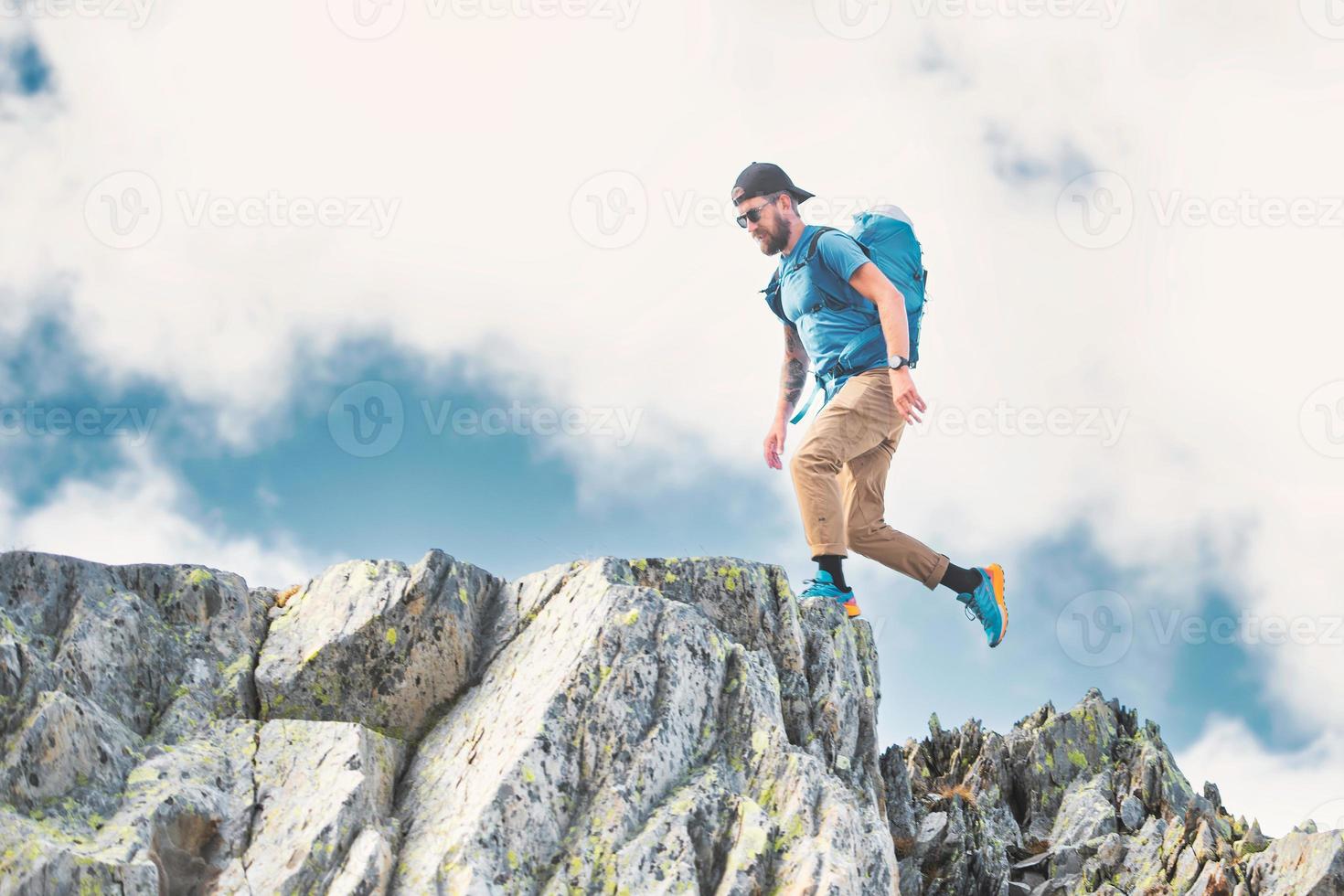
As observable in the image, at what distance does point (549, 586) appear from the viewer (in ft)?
54.3

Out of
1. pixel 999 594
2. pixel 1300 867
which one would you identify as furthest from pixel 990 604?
pixel 1300 867

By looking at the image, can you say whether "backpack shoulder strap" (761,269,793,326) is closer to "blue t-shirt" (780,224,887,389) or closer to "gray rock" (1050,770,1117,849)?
"blue t-shirt" (780,224,887,389)

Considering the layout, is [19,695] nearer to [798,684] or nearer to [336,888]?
[336,888]

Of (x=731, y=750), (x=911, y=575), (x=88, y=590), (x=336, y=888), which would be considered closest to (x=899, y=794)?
(x=911, y=575)

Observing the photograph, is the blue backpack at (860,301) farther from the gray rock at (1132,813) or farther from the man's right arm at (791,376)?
the gray rock at (1132,813)

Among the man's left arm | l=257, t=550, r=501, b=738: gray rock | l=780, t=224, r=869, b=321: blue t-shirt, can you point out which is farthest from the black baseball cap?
l=257, t=550, r=501, b=738: gray rock

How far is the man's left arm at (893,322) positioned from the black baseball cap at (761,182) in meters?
2.01

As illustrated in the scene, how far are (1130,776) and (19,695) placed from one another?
78.3ft

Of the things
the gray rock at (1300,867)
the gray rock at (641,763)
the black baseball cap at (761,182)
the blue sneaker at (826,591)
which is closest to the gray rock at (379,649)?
the gray rock at (641,763)

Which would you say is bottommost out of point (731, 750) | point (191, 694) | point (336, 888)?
point (336, 888)

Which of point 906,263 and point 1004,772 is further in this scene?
point 1004,772

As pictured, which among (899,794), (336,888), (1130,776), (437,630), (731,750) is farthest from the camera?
(1130,776)

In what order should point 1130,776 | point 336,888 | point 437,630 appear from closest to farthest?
1. point 336,888
2. point 437,630
3. point 1130,776

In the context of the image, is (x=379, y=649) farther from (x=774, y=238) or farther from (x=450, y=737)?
(x=774, y=238)
